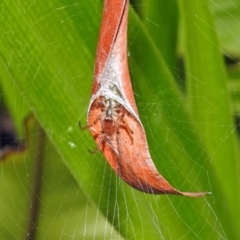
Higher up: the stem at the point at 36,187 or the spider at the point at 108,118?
the spider at the point at 108,118

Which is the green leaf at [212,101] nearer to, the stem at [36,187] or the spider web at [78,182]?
the spider web at [78,182]

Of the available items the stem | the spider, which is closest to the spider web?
the stem

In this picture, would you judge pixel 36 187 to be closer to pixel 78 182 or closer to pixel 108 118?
pixel 78 182

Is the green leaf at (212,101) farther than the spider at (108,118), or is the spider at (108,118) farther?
the green leaf at (212,101)

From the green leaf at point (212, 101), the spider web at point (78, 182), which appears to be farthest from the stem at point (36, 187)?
the green leaf at point (212, 101)

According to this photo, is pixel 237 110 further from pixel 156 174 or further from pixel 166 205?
pixel 156 174

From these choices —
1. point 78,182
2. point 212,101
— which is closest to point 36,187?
point 78,182

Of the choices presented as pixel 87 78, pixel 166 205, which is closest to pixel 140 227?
pixel 166 205

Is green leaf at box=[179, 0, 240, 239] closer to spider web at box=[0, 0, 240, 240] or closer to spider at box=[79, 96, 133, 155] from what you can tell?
spider web at box=[0, 0, 240, 240]
